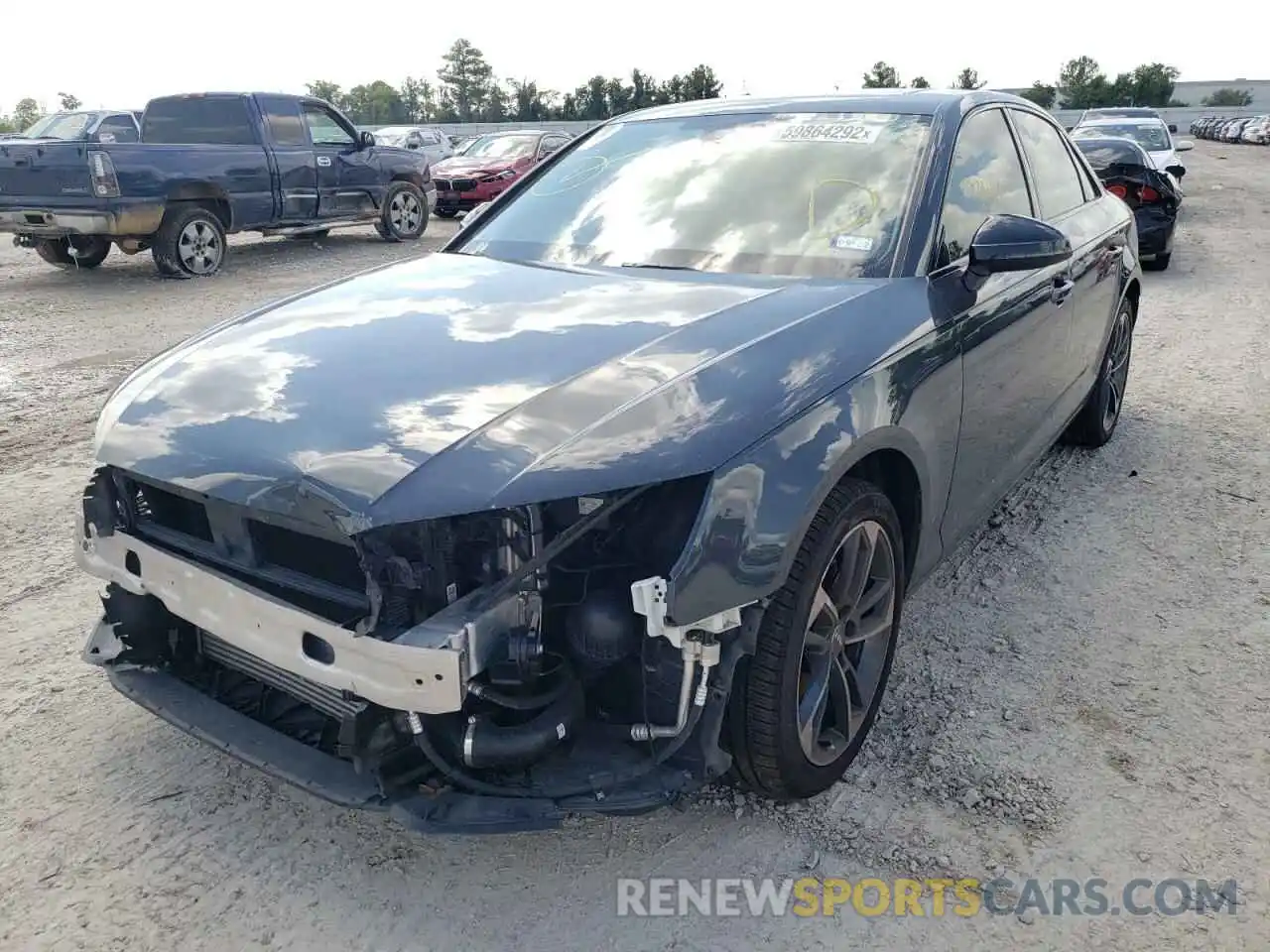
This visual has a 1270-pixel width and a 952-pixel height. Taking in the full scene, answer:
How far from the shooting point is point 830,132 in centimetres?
332

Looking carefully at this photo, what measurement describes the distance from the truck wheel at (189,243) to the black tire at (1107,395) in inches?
367

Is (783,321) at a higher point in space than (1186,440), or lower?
higher

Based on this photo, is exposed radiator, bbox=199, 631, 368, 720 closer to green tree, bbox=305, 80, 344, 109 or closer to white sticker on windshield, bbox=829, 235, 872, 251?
white sticker on windshield, bbox=829, 235, 872, 251

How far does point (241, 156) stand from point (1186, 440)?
9996mm

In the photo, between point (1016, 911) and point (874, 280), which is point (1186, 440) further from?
point (1016, 911)

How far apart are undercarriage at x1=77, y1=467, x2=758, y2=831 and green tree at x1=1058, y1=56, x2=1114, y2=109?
80658 mm

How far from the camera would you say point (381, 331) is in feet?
8.73

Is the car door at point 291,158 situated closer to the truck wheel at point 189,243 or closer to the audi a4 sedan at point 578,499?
the truck wheel at point 189,243

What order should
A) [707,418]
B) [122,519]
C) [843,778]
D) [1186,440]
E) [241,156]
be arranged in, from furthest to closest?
[241,156], [1186,440], [843,778], [122,519], [707,418]

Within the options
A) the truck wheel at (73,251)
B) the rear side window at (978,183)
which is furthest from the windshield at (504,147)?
the rear side window at (978,183)

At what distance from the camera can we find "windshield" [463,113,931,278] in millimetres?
2982

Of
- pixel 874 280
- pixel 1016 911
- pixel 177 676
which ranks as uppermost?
pixel 874 280

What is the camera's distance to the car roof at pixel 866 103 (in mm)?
3380

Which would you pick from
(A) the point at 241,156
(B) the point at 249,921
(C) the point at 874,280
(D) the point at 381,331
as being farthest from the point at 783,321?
(A) the point at 241,156
